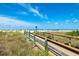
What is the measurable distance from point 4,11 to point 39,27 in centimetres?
77

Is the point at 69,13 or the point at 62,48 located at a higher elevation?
the point at 69,13

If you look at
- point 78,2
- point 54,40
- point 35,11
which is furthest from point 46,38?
point 78,2

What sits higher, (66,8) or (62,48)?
(66,8)

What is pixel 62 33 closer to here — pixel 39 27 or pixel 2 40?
pixel 39 27

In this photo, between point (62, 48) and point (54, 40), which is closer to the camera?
point (62, 48)

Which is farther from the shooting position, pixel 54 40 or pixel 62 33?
pixel 54 40

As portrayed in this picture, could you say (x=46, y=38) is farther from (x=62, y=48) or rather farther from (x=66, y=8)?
(x=66, y=8)

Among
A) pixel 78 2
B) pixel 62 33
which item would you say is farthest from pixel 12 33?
pixel 78 2

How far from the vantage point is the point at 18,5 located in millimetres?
5469

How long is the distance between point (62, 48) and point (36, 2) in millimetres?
1051

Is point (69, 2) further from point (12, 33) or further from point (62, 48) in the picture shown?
point (12, 33)

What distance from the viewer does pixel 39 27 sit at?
221 inches

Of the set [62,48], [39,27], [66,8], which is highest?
[66,8]

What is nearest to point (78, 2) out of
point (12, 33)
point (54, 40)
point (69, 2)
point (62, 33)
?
point (69, 2)
